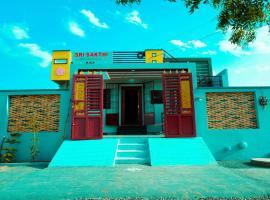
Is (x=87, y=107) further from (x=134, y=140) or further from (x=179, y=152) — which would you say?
(x=179, y=152)

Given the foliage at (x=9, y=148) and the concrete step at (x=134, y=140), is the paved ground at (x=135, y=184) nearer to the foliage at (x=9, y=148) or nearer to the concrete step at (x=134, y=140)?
the concrete step at (x=134, y=140)

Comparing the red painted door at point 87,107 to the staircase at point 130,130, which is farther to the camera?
the staircase at point 130,130

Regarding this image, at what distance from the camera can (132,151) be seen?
23.9ft

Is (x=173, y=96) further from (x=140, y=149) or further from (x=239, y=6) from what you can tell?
(x=239, y=6)

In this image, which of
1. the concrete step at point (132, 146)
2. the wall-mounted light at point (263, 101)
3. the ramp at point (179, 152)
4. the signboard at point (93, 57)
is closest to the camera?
the ramp at point (179, 152)

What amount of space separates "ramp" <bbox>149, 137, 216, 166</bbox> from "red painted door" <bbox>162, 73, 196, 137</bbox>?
1.40ft

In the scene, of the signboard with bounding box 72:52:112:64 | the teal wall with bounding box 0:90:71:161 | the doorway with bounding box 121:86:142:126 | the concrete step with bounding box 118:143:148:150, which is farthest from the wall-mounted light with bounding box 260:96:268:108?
the signboard with bounding box 72:52:112:64

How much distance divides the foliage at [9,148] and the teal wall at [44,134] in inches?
6.2

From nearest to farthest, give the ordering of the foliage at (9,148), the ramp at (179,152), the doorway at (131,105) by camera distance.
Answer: the ramp at (179,152) → the foliage at (9,148) → the doorway at (131,105)

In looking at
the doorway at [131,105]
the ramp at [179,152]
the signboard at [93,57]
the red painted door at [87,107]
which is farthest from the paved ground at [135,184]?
the signboard at [93,57]

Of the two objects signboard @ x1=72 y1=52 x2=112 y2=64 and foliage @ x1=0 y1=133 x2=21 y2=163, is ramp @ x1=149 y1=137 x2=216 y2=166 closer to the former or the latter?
foliage @ x1=0 y1=133 x2=21 y2=163

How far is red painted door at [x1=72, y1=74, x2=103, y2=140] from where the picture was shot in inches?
324

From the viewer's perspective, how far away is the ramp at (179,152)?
21.3ft

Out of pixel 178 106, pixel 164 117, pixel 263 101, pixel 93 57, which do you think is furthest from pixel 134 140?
pixel 93 57
